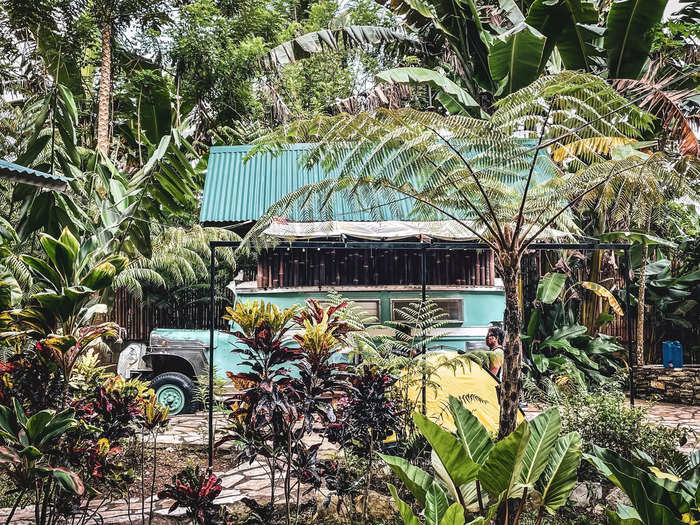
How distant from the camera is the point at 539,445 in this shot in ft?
10.7

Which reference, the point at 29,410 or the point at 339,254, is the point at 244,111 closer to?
the point at 339,254

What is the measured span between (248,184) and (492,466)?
869 centimetres

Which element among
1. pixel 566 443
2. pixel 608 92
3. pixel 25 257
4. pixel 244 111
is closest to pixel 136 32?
pixel 244 111

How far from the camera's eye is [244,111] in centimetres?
1627

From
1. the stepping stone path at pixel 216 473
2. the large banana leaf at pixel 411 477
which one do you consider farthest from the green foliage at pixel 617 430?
the large banana leaf at pixel 411 477

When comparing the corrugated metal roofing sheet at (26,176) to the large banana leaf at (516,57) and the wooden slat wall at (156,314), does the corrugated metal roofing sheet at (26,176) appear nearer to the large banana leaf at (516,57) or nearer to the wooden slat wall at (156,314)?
the large banana leaf at (516,57)

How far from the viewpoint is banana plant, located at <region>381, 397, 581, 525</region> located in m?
2.92

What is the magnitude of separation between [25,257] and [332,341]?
7.18 feet

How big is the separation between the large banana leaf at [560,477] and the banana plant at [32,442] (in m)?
2.74

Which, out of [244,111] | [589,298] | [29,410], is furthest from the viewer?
[244,111]

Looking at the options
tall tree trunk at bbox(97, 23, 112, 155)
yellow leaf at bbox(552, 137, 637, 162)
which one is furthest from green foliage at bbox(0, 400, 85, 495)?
tall tree trunk at bbox(97, 23, 112, 155)

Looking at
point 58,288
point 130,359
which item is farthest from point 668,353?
point 58,288

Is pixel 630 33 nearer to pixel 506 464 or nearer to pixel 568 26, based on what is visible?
pixel 568 26

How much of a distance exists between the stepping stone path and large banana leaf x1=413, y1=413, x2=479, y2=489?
1.82 m
